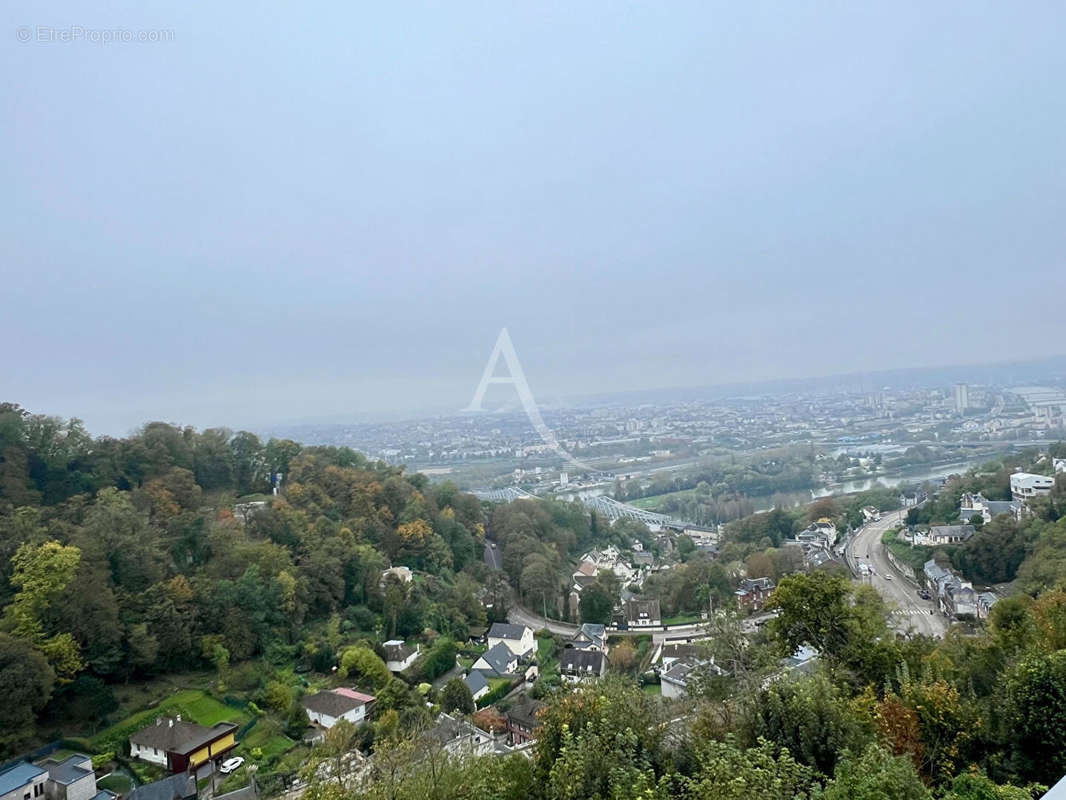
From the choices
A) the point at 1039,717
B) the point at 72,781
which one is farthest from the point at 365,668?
the point at 1039,717

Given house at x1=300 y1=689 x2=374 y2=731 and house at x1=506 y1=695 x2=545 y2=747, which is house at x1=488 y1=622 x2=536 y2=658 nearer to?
house at x1=506 y1=695 x2=545 y2=747

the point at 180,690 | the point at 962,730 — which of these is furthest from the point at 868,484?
the point at 180,690

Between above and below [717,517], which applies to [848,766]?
above

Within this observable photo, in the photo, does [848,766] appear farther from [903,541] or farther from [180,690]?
[903,541]

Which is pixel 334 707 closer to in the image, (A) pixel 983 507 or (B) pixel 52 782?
(B) pixel 52 782

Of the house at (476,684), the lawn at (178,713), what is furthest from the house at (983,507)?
the lawn at (178,713)

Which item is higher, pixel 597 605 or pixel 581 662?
Result: pixel 597 605
